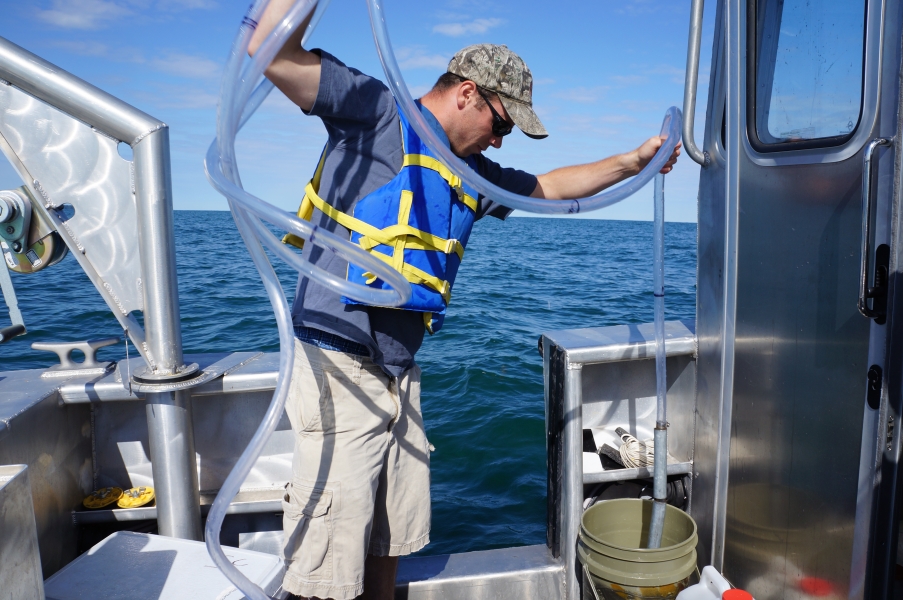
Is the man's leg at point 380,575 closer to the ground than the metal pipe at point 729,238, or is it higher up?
closer to the ground

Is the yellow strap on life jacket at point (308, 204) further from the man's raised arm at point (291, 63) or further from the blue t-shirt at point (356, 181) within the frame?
the man's raised arm at point (291, 63)

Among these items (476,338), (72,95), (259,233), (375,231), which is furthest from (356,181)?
(476,338)

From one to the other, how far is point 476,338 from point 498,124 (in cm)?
697

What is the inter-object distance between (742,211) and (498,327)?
24.7 ft

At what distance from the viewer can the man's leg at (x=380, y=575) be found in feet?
7.54

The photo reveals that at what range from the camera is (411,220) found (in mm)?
1926

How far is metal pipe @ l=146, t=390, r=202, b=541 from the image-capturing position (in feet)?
7.63

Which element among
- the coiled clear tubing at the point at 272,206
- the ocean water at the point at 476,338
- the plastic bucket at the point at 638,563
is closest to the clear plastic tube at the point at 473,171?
the coiled clear tubing at the point at 272,206

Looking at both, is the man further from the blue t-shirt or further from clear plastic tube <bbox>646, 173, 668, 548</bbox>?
clear plastic tube <bbox>646, 173, 668, 548</bbox>

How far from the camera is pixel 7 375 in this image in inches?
104

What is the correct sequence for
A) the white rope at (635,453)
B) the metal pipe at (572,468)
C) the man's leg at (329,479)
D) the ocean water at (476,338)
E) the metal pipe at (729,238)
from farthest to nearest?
the ocean water at (476,338) < the white rope at (635,453) < the metal pipe at (572,468) < the metal pipe at (729,238) < the man's leg at (329,479)

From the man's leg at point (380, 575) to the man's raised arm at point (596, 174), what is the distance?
147cm

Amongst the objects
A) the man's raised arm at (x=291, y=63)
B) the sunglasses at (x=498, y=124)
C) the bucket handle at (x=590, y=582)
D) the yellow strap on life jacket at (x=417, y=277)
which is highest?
the man's raised arm at (x=291, y=63)

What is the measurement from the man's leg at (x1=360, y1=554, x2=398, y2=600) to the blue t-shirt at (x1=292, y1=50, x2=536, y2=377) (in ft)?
2.36
